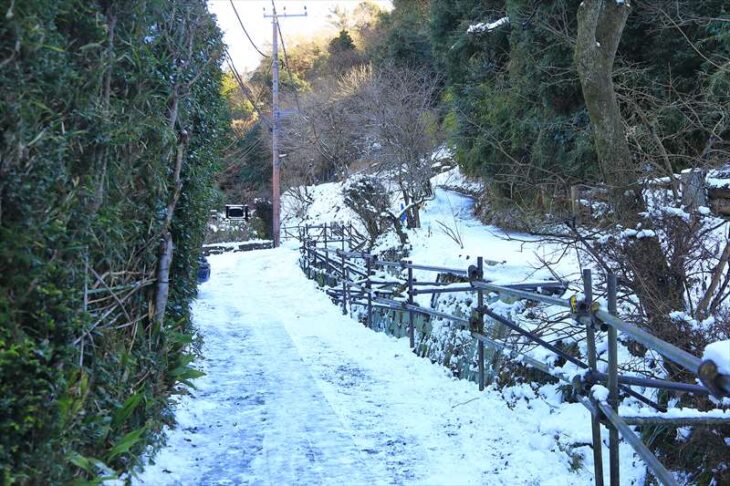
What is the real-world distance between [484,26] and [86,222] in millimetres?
13616

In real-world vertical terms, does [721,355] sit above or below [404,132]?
below

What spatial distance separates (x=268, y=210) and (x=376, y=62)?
12414 millimetres

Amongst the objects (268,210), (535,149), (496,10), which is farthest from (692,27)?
(268,210)

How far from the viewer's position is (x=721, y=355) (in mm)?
2133

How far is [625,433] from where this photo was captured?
10.0ft

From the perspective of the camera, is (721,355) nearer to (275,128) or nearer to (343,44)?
(275,128)

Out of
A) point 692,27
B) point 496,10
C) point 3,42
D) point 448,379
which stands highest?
point 496,10

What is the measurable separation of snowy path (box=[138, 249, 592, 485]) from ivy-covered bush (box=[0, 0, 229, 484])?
53 cm

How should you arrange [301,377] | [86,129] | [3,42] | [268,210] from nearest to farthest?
[3,42] → [86,129] → [301,377] → [268,210]

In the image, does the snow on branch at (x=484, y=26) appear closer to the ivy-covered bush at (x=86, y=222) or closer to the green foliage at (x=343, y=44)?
the ivy-covered bush at (x=86, y=222)


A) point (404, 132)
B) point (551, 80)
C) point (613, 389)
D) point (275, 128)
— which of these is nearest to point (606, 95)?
point (613, 389)

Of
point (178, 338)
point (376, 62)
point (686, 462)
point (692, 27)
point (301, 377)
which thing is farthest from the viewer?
point (376, 62)

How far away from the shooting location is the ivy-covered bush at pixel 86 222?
2.97 meters

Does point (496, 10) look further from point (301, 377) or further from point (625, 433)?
point (625, 433)
